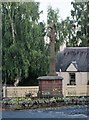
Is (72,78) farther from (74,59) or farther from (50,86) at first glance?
(50,86)

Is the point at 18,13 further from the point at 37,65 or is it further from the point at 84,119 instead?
the point at 84,119

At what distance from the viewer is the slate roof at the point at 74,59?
1748cm

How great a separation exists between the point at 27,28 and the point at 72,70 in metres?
3.86

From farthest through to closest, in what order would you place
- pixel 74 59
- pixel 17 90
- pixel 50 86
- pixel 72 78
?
pixel 74 59, pixel 72 78, pixel 17 90, pixel 50 86

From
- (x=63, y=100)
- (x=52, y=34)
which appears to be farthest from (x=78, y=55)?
(x=63, y=100)

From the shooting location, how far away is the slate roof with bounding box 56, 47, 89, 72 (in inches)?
688

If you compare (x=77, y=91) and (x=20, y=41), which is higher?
(x=20, y=41)

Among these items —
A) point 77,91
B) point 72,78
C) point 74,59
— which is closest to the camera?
point 77,91

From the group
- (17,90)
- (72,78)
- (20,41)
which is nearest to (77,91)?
(17,90)

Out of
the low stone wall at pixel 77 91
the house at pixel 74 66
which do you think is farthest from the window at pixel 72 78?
the low stone wall at pixel 77 91

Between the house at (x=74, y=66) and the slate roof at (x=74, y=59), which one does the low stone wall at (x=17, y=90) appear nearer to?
the house at (x=74, y=66)

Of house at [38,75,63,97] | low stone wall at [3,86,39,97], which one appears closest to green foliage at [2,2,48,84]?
low stone wall at [3,86,39,97]

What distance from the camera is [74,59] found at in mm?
17844

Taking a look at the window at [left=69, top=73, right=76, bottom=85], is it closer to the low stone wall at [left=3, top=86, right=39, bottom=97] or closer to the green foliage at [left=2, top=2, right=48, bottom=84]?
the green foliage at [left=2, top=2, right=48, bottom=84]
